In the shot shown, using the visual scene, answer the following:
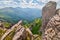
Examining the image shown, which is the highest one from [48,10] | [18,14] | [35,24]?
[48,10]

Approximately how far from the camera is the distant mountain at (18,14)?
14609 millimetres

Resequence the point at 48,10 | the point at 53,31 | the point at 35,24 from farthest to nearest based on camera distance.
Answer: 1. the point at 35,24
2. the point at 48,10
3. the point at 53,31

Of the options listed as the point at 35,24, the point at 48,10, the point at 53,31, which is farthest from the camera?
the point at 35,24

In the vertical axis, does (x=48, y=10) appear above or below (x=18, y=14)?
above

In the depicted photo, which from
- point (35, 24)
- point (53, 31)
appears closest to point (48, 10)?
point (35, 24)

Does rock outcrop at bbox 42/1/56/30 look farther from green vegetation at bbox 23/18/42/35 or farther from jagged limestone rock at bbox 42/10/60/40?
jagged limestone rock at bbox 42/10/60/40

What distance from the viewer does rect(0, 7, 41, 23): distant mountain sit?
1461 centimetres

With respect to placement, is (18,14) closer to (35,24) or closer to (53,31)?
(35,24)

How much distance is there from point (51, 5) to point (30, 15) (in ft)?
6.48

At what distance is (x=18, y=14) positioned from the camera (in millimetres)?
15055

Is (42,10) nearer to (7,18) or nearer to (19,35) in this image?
(7,18)

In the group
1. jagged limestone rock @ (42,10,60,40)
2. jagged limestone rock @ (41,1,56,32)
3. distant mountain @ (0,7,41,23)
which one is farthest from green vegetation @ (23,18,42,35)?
jagged limestone rock @ (42,10,60,40)

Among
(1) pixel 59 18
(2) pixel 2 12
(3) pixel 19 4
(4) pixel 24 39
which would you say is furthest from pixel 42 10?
(1) pixel 59 18

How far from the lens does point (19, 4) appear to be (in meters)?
15.5
